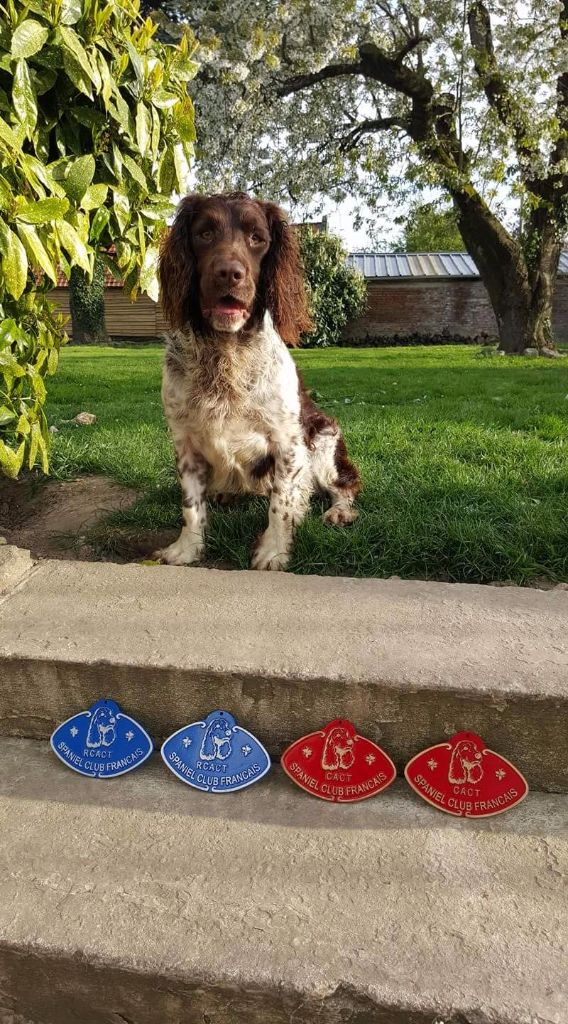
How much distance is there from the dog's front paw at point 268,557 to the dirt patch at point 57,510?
2.19 ft

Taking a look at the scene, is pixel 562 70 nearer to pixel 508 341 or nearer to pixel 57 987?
pixel 508 341

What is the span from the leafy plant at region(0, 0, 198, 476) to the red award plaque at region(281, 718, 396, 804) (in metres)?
1.20

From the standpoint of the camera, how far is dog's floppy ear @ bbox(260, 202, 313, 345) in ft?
8.87

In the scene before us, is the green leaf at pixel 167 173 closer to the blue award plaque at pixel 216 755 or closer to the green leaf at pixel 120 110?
the green leaf at pixel 120 110

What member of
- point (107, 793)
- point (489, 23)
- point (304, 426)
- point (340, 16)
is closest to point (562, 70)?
point (489, 23)

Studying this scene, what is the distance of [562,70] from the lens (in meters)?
10.4

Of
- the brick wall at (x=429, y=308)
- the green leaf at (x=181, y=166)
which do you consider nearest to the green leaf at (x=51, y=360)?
the green leaf at (x=181, y=166)

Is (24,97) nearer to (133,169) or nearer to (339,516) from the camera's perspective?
(133,169)

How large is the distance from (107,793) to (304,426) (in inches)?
72.9

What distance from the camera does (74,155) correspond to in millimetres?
2027

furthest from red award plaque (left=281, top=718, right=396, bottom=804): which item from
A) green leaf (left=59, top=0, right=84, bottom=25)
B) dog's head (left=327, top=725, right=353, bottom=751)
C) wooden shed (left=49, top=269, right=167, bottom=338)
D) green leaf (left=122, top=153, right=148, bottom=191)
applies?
wooden shed (left=49, top=269, right=167, bottom=338)

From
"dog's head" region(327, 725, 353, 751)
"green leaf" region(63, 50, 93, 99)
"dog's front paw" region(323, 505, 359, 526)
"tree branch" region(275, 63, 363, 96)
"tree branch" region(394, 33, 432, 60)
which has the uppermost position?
"tree branch" region(394, 33, 432, 60)

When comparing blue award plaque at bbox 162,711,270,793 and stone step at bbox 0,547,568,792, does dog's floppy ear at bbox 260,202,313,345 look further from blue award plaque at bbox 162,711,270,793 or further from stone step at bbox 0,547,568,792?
blue award plaque at bbox 162,711,270,793

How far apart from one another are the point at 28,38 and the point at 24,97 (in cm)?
12
